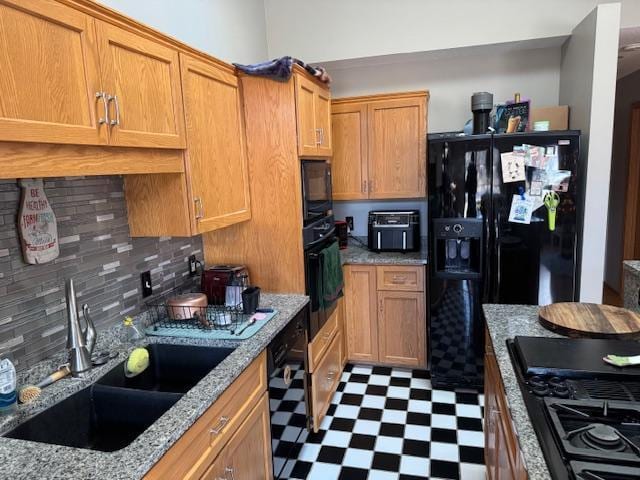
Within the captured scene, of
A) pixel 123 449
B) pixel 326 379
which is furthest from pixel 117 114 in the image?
pixel 326 379

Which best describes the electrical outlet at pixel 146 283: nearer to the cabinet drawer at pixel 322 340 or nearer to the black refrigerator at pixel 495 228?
the cabinet drawer at pixel 322 340

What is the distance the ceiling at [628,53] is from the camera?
2746 mm

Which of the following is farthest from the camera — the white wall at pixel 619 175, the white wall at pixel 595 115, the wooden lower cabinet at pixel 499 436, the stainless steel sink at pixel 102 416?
the white wall at pixel 619 175

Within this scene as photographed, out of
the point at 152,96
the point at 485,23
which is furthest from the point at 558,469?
the point at 485,23

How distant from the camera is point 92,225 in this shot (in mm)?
1722

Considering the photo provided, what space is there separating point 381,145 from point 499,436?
218 cm

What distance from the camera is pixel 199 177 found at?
1857 mm

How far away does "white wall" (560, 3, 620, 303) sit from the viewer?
243 centimetres

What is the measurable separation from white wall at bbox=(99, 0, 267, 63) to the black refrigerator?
1393 millimetres

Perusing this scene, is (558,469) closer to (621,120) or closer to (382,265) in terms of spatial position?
(382,265)

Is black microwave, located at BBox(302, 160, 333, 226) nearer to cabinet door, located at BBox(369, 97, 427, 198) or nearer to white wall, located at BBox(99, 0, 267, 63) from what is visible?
cabinet door, located at BBox(369, 97, 427, 198)

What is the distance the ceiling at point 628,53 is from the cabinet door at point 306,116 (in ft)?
6.55

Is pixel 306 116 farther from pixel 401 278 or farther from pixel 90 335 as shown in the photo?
pixel 90 335

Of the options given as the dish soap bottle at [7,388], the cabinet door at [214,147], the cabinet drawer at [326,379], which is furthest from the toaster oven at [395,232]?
the dish soap bottle at [7,388]
